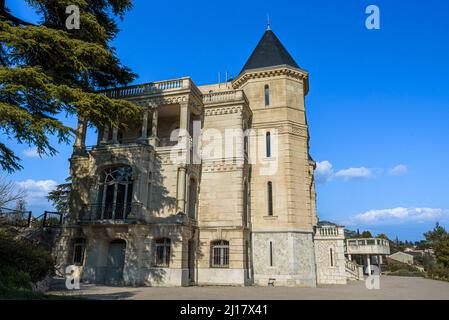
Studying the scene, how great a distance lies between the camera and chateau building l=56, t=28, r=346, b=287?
21.1m

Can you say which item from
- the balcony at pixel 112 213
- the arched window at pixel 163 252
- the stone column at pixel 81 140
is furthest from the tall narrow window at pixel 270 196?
the stone column at pixel 81 140

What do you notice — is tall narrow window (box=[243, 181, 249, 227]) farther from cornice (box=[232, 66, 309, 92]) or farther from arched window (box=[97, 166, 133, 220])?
cornice (box=[232, 66, 309, 92])

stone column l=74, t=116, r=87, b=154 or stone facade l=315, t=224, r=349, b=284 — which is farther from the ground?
stone column l=74, t=116, r=87, b=154

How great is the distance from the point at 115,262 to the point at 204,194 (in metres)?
7.17

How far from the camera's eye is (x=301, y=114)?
2645cm

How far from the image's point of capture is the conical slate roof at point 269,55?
1072 inches

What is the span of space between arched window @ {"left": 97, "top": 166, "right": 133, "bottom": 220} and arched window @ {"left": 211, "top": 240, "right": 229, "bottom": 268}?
6.06 metres

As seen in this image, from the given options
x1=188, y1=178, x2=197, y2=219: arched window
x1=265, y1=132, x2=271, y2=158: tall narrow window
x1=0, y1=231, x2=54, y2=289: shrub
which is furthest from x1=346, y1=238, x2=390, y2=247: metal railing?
x1=0, y1=231, x2=54, y2=289: shrub

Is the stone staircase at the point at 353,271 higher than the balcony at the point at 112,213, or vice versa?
the balcony at the point at 112,213

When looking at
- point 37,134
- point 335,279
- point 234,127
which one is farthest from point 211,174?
point 37,134

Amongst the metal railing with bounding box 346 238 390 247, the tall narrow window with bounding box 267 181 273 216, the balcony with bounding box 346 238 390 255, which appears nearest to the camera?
the tall narrow window with bounding box 267 181 273 216

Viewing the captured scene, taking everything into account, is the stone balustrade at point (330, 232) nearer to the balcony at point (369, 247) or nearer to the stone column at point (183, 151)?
the balcony at point (369, 247)

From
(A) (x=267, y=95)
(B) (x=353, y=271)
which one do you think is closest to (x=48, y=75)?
(A) (x=267, y=95)

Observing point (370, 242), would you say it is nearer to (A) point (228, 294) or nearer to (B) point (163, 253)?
(B) point (163, 253)
